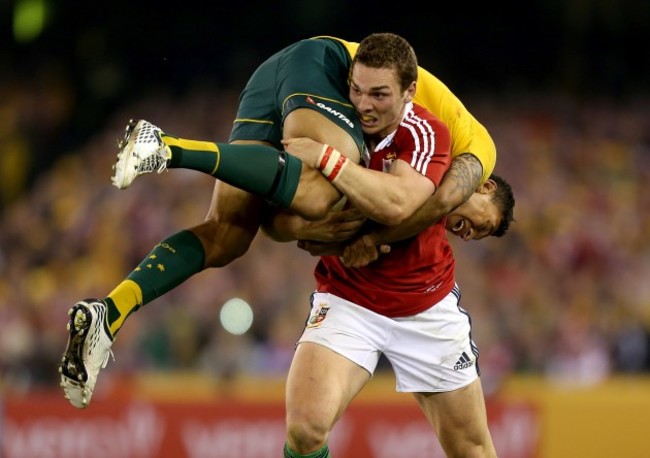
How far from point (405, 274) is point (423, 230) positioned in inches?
10.8

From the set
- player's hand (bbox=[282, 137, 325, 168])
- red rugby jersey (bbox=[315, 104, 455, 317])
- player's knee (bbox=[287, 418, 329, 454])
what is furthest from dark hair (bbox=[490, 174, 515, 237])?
player's knee (bbox=[287, 418, 329, 454])

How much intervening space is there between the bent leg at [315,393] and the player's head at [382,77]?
46.2 inches

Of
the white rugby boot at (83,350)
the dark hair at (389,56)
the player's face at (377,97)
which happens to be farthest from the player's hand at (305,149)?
the white rugby boot at (83,350)

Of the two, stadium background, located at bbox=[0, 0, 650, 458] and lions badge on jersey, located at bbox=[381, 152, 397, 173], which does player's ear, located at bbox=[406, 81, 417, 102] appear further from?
stadium background, located at bbox=[0, 0, 650, 458]

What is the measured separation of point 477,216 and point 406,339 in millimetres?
732

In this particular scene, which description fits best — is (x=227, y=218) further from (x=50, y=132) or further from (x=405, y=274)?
(x=50, y=132)

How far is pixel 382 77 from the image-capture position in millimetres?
5617

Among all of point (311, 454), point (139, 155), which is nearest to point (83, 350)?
point (139, 155)

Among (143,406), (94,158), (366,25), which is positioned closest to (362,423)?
(143,406)

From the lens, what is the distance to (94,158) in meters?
14.0

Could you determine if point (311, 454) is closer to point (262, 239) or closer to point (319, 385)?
point (319, 385)

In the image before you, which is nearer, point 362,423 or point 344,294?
point 344,294

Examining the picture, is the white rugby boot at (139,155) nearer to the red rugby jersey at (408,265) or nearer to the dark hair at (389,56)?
the dark hair at (389,56)

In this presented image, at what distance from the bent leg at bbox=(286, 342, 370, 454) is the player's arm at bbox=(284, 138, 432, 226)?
2.49 ft
